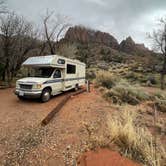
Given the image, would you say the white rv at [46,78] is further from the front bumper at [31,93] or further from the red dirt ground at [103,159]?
the red dirt ground at [103,159]

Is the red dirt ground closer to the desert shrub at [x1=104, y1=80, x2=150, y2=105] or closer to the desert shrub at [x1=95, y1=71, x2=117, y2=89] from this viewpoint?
the desert shrub at [x1=104, y1=80, x2=150, y2=105]

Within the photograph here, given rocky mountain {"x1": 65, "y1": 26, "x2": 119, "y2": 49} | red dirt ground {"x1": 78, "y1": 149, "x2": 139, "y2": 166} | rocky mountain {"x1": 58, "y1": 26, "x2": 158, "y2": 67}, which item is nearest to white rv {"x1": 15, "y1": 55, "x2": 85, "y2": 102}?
red dirt ground {"x1": 78, "y1": 149, "x2": 139, "y2": 166}

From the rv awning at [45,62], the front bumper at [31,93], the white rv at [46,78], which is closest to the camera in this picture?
the front bumper at [31,93]

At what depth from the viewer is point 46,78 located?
9.38 meters

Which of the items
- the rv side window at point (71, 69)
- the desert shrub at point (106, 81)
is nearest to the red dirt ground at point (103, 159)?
the rv side window at point (71, 69)

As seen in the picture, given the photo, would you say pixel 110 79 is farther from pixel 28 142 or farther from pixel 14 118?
pixel 28 142

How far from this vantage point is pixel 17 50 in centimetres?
1745

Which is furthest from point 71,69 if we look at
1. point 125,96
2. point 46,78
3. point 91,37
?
point 91,37

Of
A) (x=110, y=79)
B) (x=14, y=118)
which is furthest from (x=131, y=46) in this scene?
(x=14, y=118)

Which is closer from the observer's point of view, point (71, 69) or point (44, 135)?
point (44, 135)

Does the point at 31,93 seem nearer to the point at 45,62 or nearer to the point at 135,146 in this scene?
the point at 45,62

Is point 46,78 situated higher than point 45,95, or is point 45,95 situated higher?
point 46,78

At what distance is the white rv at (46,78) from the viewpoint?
8.72 meters

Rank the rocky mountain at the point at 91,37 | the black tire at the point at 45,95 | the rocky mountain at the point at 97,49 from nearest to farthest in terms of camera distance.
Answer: the black tire at the point at 45,95 → the rocky mountain at the point at 97,49 → the rocky mountain at the point at 91,37
